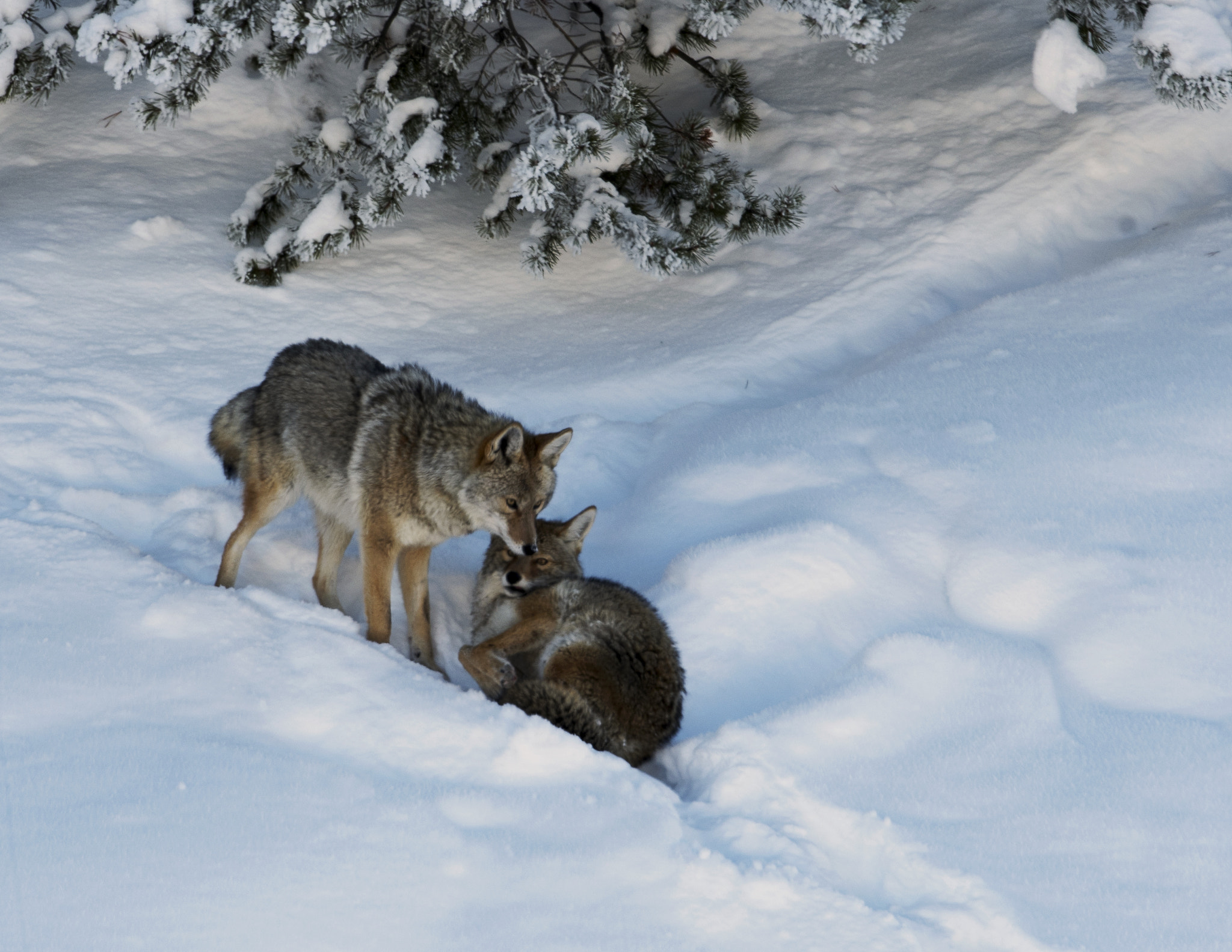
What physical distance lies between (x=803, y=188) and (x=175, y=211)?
4.89 meters

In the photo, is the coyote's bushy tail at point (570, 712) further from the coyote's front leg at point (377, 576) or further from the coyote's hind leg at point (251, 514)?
the coyote's hind leg at point (251, 514)

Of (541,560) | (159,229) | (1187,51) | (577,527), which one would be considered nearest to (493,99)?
(159,229)

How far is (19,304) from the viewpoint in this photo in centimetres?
655

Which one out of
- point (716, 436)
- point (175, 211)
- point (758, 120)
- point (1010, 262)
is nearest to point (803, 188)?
point (758, 120)

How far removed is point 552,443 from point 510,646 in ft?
3.10

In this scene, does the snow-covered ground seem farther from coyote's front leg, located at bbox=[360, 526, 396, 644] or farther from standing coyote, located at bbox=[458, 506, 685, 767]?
coyote's front leg, located at bbox=[360, 526, 396, 644]

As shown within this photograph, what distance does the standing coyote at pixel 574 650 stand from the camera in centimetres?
392

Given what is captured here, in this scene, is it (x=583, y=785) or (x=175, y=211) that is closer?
(x=583, y=785)

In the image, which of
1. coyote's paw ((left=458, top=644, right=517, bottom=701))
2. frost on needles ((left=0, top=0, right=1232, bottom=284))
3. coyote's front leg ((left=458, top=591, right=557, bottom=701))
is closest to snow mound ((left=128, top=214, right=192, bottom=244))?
frost on needles ((left=0, top=0, right=1232, bottom=284))

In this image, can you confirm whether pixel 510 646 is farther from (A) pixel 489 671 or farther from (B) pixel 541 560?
(B) pixel 541 560

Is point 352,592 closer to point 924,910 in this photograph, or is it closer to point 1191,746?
point 924,910

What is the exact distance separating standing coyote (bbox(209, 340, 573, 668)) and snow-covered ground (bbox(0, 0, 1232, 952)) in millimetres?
366

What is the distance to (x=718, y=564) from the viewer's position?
4.70m

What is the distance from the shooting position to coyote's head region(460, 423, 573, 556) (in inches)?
184
